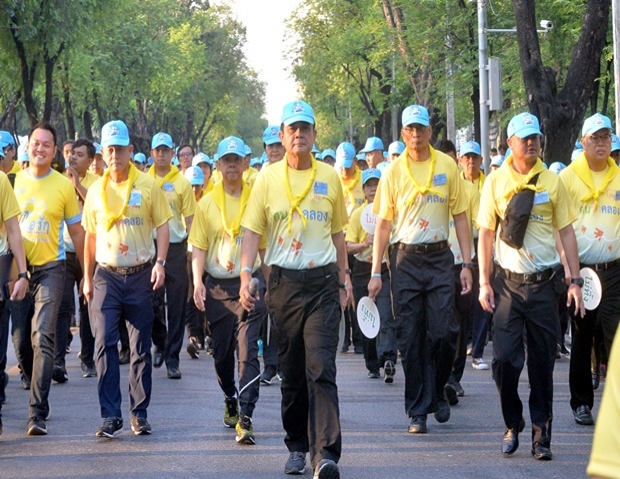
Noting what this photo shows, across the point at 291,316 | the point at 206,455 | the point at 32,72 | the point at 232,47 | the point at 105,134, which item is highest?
the point at 232,47

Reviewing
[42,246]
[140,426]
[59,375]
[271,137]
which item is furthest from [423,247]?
[59,375]

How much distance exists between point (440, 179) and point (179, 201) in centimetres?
438

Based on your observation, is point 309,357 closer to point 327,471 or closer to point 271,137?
point 327,471

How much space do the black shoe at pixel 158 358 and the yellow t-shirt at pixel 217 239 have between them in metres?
3.63

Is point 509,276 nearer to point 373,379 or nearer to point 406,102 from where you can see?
point 373,379

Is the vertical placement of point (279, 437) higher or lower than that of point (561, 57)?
lower

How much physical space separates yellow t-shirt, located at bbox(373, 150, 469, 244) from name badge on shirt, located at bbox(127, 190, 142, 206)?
1.69 meters

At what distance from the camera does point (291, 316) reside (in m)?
7.33

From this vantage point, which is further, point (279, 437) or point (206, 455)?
point (279, 437)

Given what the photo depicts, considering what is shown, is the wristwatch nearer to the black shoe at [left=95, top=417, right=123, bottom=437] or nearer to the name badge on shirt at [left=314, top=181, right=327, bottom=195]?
the name badge on shirt at [left=314, top=181, right=327, bottom=195]

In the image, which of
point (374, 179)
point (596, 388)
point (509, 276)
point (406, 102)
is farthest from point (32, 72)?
point (509, 276)

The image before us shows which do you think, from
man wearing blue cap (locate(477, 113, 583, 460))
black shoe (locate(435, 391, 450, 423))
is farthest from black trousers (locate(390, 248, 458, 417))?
man wearing blue cap (locate(477, 113, 583, 460))

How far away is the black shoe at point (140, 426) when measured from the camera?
28.7 feet

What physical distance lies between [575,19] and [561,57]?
8.49ft
